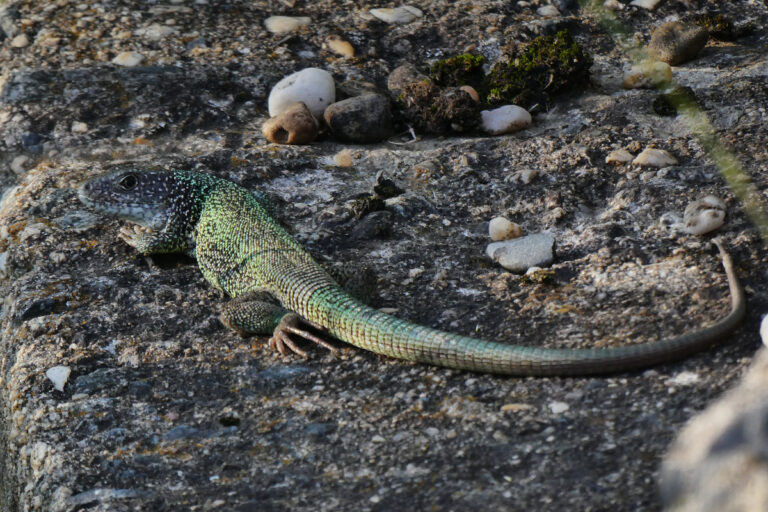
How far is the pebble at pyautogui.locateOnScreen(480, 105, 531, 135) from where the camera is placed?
17.1ft

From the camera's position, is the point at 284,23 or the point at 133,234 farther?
the point at 284,23

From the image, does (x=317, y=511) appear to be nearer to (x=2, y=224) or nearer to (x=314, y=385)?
(x=314, y=385)

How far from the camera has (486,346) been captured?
3.31m

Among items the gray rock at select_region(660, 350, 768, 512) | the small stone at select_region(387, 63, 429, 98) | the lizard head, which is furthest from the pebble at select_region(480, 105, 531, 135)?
the gray rock at select_region(660, 350, 768, 512)

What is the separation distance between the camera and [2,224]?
482 centimetres

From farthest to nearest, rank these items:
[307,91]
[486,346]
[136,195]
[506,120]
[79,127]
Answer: [79,127] < [307,91] < [506,120] < [136,195] < [486,346]

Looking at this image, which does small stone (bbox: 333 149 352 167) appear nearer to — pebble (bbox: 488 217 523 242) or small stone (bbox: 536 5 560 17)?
pebble (bbox: 488 217 523 242)

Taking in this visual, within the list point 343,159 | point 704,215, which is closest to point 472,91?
point 343,159

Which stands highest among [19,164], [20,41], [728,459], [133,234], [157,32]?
[728,459]

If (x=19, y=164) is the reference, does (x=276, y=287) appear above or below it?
above

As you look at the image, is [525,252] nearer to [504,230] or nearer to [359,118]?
[504,230]

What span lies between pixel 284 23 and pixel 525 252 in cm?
309

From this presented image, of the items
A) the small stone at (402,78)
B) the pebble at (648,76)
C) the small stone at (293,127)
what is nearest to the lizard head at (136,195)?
the small stone at (293,127)

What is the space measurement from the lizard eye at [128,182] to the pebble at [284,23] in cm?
198
